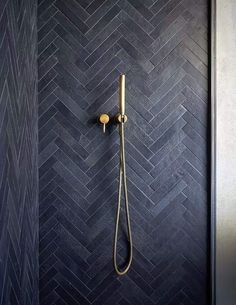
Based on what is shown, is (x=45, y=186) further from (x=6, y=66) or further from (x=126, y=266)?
(x=6, y=66)

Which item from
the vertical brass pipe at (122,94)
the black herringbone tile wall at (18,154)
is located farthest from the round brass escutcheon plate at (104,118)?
the black herringbone tile wall at (18,154)

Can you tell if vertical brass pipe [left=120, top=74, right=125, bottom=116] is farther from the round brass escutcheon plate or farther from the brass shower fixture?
the round brass escutcheon plate

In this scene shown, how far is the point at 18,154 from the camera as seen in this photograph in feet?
6.23

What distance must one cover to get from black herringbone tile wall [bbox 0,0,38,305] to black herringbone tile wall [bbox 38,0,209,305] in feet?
0.45

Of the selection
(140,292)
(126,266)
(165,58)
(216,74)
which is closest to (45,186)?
(126,266)

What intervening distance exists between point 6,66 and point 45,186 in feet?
3.20

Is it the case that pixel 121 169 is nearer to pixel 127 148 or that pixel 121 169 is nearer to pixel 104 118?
pixel 127 148

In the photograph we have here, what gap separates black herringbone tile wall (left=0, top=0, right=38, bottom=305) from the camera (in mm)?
1620

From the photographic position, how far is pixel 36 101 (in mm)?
2410

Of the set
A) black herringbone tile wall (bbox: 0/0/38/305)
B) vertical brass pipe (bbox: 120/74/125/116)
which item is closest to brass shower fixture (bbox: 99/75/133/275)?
vertical brass pipe (bbox: 120/74/125/116)

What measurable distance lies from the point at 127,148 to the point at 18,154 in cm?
79

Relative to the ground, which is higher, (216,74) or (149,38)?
(149,38)

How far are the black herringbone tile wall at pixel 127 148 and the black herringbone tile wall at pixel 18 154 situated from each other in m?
0.14

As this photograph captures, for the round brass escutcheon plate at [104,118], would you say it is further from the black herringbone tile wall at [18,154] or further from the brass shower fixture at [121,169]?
the black herringbone tile wall at [18,154]
